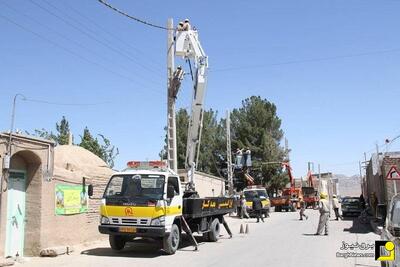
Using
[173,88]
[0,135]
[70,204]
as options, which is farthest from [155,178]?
[173,88]

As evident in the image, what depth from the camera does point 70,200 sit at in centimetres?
1662

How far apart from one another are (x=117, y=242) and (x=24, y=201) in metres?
3.14

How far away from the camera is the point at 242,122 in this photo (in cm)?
7150

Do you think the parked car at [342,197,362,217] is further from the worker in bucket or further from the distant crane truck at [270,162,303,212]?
the worker in bucket

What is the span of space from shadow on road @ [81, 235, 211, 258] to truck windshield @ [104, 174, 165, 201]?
1.76 metres

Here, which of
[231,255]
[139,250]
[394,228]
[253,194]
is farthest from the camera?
[253,194]

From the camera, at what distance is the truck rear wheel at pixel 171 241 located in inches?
588

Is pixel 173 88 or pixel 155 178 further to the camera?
pixel 173 88

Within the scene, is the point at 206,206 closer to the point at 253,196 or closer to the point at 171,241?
the point at 171,241

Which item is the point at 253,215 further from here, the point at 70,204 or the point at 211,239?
the point at 70,204

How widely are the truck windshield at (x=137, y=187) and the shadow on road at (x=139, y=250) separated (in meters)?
1.76

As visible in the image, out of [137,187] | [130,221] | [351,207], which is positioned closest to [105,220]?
[130,221]

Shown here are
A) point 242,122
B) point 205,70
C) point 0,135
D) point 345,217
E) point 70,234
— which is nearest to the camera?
point 0,135

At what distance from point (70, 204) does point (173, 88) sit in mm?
8640
